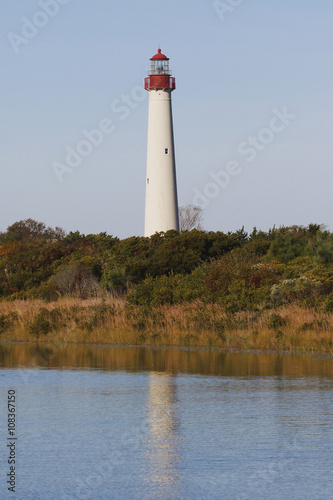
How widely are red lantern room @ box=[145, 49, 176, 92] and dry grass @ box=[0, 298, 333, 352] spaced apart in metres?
19.6

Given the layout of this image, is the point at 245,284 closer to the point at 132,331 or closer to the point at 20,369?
the point at 132,331

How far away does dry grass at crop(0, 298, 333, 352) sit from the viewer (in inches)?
949

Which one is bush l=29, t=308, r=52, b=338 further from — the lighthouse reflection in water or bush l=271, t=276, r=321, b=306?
the lighthouse reflection in water

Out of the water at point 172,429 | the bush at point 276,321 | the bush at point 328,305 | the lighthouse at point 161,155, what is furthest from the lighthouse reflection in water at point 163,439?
the lighthouse at point 161,155

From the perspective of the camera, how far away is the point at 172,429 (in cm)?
1298

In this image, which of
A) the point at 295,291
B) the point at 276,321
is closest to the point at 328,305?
the point at 276,321

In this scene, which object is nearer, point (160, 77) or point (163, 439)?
point (163, 439)

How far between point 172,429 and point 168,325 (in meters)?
14.0

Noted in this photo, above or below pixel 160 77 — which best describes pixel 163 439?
below

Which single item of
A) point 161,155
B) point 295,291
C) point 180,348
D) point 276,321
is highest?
point 161,155

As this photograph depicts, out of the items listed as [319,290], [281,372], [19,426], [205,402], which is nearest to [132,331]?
[319,290]

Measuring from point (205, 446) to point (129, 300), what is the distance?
60.6ft

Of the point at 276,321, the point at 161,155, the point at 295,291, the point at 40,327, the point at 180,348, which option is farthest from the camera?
the point at 161,155

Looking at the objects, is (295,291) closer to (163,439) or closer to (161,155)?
(163,439)
